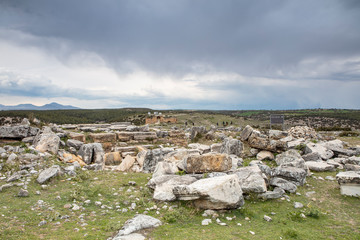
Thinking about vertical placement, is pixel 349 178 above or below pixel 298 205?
above

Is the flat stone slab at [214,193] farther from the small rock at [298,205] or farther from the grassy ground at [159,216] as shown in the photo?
the small rock at [298,205]

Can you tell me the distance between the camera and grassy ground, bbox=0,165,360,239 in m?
4.98

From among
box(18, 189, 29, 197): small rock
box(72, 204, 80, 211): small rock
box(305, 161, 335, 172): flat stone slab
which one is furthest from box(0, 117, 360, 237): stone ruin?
box(72, 204, 80, 211): small rock

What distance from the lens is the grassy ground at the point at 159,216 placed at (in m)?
4.98

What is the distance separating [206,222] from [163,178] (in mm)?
2738

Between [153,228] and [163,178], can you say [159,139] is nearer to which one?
[163,178]

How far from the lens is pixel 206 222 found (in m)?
5.61

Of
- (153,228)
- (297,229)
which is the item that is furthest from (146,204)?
(297,229)

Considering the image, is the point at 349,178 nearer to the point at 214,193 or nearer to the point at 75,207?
the point at 214,193

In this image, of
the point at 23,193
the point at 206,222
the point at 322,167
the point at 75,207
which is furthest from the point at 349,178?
the point at 23,193

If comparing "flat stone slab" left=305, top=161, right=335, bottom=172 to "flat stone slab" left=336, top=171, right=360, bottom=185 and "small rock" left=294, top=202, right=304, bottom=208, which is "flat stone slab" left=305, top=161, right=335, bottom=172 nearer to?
"flat stone slab" left=336, top=171, right=360, bottom=185

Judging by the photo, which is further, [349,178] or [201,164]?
[201,164]

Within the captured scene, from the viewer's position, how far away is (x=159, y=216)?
5965 millimetres

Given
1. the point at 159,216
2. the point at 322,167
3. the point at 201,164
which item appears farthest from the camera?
the point at 322,167
